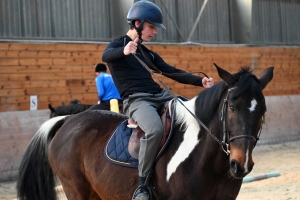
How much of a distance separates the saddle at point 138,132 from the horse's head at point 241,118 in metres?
0.67

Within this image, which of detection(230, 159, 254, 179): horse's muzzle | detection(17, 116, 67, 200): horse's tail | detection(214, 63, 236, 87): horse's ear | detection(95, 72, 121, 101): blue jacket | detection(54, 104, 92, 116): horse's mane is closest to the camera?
detection(230, 159, 254, 179): horse's muzzle

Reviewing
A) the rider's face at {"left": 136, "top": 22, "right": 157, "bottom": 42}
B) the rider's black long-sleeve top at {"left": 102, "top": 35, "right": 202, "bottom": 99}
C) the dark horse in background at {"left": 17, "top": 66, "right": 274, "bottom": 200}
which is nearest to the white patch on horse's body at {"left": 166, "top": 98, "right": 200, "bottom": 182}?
the dark horse in background at {"left": 17, "top": 66, "right": 274, "bottom": 200}

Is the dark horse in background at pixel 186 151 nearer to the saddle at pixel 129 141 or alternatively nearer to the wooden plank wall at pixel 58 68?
the saddle at pixel 129 141

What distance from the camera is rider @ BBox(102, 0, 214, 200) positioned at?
15.7 feet

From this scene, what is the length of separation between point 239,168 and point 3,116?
7705 millimetres

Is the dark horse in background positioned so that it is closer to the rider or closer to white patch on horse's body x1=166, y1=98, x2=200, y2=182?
white patch on horse's body x1=166, y1=98, x2=200, y2=182

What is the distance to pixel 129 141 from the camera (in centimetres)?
513

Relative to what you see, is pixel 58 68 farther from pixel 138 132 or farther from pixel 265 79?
pixel 265 79

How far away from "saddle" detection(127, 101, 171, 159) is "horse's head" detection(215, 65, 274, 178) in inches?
26.2

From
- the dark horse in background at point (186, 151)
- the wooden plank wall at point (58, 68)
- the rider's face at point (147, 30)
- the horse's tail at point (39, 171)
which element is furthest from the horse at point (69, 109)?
the rider's face at point (147, 30)

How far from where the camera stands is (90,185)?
5.66m

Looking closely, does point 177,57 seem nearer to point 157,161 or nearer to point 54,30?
point 54,30

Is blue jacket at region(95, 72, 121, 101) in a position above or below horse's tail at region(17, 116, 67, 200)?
above

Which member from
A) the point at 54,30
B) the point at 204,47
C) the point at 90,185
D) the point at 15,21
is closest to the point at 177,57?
the point at 204,47
